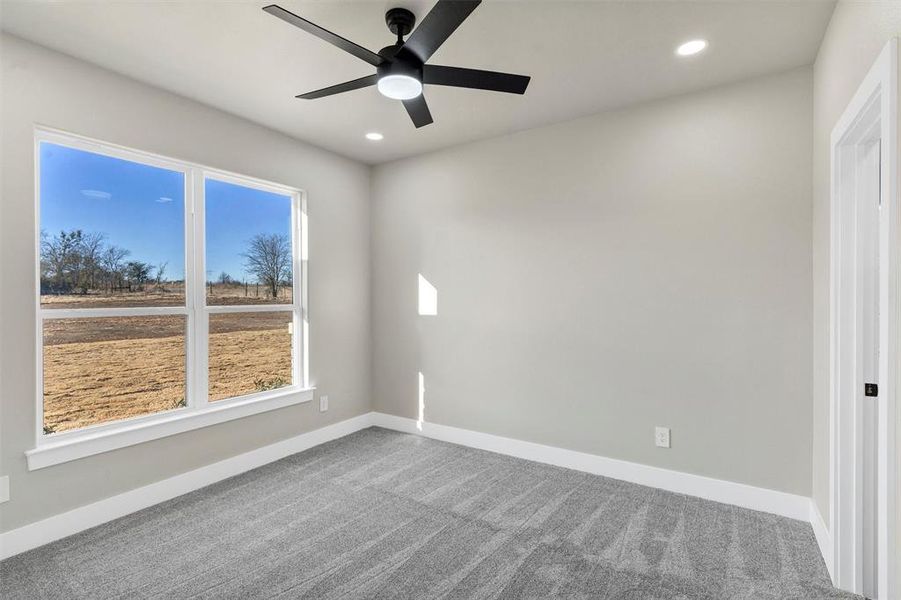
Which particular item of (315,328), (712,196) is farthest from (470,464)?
(712,196)

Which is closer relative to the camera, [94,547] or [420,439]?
[94,547]

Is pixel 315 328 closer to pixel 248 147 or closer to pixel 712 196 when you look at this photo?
pixel 248 147

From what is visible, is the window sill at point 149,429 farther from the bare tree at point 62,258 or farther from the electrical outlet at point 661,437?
the electrical outlet at point 661,437

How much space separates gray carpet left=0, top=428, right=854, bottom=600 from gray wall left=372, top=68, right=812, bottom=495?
0.52 m

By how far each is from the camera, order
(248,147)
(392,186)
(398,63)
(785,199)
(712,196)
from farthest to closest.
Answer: (392,186)
(248,147)
(712,196)
(785,199)
(398,63)

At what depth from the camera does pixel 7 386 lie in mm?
2291

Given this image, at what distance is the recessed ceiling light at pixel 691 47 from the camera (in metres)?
2.36

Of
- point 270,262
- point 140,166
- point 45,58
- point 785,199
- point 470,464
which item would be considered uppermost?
point 45,58

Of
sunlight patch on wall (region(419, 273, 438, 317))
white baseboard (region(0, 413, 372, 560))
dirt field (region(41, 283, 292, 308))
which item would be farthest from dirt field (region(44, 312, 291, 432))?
sunlight patch on wall (region(419, 273, 438, 317))

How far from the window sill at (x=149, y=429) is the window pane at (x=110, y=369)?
92 millimetres

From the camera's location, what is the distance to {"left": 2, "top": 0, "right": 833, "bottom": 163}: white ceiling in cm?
210

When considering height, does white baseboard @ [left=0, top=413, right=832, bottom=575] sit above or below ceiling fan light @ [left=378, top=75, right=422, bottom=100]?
below

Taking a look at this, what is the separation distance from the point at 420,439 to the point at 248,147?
2970 millimetres

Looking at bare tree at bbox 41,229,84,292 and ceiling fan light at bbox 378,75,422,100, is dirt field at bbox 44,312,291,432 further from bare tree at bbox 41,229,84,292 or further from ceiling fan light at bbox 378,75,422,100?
ceiling fan light at bbox 378,75,422,100
